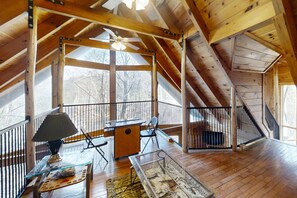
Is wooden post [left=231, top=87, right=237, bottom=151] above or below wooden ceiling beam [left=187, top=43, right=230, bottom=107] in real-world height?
below

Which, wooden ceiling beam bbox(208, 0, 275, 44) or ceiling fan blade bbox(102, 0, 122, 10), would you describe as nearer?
wooden ceiling beam bbox(208, 0, 275, 44)

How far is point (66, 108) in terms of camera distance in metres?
4.23

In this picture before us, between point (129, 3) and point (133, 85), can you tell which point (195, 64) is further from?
point (133, 85)

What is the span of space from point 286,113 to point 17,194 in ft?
25.7

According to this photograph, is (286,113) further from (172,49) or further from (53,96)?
(53,96)

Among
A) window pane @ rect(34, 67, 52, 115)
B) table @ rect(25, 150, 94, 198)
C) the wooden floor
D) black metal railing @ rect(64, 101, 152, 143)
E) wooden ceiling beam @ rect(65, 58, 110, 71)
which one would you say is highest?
wooden ceiling beam @ rect(65, 58, 110, 71)

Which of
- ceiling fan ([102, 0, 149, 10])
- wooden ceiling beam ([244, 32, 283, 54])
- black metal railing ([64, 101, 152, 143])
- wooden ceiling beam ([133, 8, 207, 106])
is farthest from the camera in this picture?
black metal railing ([64, 101, 152, 143])

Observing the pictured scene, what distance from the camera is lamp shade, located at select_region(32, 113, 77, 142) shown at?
1.60 meters

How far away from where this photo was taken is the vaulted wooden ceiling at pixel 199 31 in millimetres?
1929

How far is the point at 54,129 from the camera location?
5.39 feet

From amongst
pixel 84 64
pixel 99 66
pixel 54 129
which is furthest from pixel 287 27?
pixel 84 64

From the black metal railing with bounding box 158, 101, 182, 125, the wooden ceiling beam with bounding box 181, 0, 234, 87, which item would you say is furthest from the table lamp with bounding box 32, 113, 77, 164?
the black metal railing with bounding box 158, 101, 182, 125

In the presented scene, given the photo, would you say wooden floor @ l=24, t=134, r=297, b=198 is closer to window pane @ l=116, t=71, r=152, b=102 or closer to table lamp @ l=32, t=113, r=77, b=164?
table lamp @ l=32, t=113, r=77, b=164

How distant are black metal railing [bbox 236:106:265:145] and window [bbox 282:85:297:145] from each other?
1.98 metres
